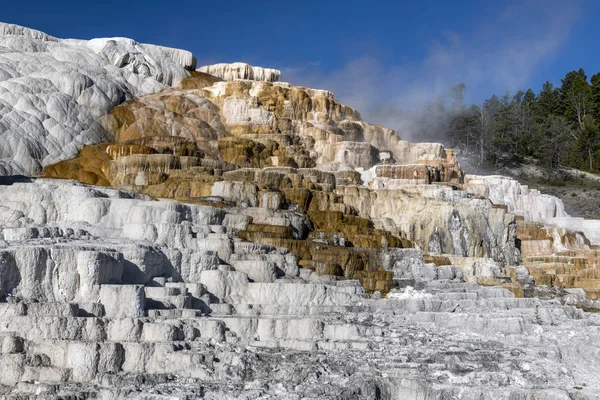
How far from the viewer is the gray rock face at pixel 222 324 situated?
12047 millimetres

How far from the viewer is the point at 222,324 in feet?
47.6

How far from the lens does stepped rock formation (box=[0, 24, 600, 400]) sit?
12.5 meters

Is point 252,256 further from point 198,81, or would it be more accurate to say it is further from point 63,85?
point 198,81

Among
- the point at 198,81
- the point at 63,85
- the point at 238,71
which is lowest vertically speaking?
the point at 63,85

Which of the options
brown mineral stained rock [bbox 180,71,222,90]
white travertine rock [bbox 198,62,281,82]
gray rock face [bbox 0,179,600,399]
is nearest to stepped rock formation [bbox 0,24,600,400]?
gray rock face [bbox 0,179,600,399]

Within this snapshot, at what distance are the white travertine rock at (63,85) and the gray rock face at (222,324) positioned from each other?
1179 cm

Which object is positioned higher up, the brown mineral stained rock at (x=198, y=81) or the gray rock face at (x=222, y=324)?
A: the brown mineral stained rock at (x=198, y=81)

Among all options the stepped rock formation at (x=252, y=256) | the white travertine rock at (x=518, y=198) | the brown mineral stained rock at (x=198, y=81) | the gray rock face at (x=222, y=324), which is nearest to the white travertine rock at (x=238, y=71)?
the brown mineral stained rock at (x=198, y=81)

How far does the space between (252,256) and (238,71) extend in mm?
27350

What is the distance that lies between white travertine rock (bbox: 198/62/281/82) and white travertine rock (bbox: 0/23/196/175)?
1195 mm

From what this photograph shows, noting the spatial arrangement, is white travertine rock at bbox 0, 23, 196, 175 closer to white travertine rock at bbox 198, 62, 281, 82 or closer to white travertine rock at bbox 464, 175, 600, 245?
white travertine rock at bbox 198, 62, 281, 82

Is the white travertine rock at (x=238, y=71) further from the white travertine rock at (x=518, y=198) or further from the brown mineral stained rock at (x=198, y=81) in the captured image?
the white travertine rock at (x=518, y=198)

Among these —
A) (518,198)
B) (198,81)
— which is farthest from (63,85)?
(518,198)

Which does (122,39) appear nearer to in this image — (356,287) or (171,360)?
(356,287)
